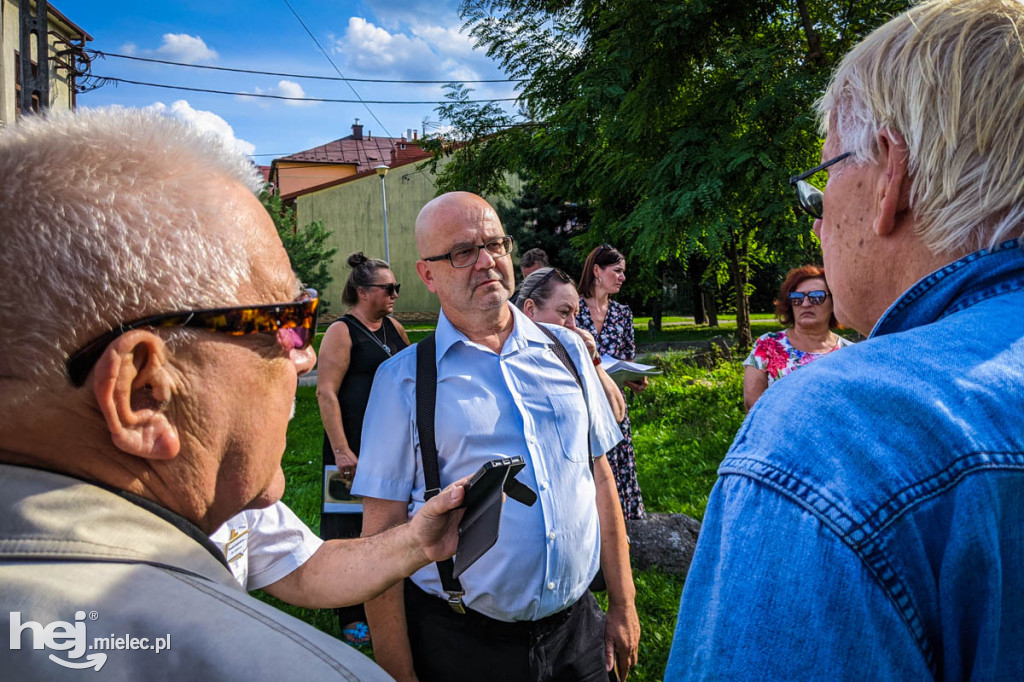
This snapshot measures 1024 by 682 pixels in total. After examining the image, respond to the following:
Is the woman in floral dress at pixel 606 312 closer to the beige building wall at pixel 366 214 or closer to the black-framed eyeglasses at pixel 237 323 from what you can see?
the black-framed eyeglasses at pixel 237 323

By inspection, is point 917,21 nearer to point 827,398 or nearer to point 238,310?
point 827,398

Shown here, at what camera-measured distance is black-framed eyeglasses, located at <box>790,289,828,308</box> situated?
438 cm

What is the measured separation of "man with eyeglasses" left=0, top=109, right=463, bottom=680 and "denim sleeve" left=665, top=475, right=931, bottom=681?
17.7 inches

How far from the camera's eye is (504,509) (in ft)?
7.27

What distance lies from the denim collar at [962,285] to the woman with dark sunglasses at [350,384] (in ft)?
11.3

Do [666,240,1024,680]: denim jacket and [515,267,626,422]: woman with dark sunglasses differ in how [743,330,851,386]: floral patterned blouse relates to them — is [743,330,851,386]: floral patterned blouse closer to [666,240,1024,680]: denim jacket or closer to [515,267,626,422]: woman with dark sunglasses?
[515,267,626,422]: woman with dark sunglasses

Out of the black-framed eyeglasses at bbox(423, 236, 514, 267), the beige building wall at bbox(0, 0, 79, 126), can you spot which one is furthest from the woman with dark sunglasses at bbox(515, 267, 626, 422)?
the beige building wall at bbox(0, 0, 79, 126)

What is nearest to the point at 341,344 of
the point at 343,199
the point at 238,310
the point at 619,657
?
the point at 619,657

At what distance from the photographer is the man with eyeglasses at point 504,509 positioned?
85.6 inches

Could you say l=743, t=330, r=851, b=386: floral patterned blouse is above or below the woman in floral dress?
below

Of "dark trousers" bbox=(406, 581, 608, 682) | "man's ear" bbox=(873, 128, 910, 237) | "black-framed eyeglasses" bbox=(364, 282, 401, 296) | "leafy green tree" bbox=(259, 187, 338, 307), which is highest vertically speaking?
"leafy green tree" bbox=(259, 187, 338, 307)

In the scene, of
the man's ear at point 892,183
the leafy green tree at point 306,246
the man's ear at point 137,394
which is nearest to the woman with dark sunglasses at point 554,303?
the man's ear at point 892,183

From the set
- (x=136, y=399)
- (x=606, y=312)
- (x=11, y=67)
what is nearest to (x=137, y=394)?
(x=136, y=399)

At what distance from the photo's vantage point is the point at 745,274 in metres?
16.6
